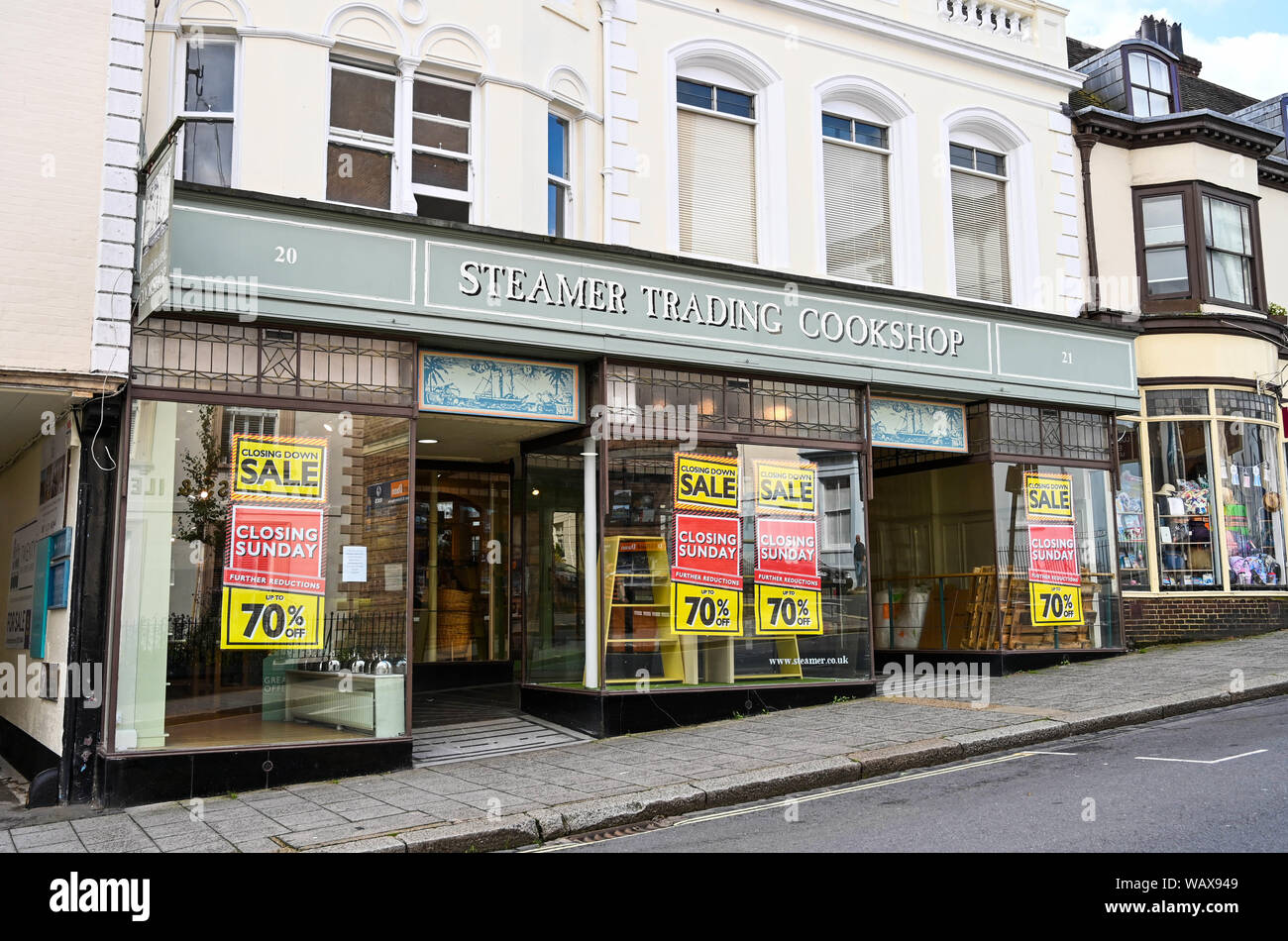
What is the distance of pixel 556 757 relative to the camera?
10.4 metres

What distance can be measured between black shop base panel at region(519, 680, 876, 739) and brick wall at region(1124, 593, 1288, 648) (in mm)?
5768

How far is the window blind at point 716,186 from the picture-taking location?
44.2 feet

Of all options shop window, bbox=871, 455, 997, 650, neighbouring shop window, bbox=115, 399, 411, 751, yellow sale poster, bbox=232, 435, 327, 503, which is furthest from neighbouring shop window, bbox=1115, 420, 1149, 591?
yellow sale poster, bbox=232, 435, 327, 503

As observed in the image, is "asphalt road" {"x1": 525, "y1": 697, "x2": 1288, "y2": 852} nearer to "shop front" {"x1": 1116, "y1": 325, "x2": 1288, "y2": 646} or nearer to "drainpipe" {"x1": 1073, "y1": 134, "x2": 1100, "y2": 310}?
"shop front" {"x1": 1116, "y1": 325, "x2": 1288, "y2": 646}

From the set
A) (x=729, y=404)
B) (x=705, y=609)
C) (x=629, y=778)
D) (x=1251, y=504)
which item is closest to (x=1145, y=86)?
(x=1251, y=504)

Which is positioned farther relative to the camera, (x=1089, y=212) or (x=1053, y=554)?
(x=1089, y=212)

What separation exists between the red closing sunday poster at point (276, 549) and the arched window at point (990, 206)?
31.7 ft

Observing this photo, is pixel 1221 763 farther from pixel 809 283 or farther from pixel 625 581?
pixel 809 283

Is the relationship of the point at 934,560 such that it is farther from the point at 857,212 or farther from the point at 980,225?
the point at 857,212

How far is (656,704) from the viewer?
11.7m

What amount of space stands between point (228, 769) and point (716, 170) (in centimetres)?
882

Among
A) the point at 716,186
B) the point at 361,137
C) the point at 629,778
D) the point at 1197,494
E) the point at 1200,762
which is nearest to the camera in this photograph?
the point at 1200,762

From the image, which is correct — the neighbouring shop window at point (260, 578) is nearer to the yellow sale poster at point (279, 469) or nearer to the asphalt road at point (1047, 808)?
the yellow sale poster at point (279, 469)
